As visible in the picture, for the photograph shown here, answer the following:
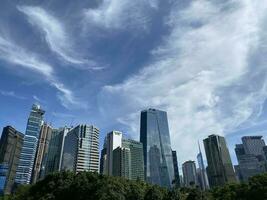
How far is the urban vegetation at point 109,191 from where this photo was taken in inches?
2442

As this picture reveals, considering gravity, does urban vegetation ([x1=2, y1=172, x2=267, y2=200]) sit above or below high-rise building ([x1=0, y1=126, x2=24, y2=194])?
below

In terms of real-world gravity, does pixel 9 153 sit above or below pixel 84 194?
above

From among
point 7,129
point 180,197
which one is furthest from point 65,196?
point 7,129

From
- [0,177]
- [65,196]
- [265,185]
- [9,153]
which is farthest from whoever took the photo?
[9,153]

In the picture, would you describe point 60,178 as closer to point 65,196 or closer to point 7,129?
point 65,196

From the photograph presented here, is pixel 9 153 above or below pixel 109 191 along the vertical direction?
above

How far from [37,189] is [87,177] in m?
13.1

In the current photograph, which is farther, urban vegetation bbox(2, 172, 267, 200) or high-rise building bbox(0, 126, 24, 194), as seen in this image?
high-rise building bbox(0, 126, 24, 194)

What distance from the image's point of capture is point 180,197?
2539 inches

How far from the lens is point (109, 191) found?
61.3 m

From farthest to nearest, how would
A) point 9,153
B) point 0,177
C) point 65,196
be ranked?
point 9,153 → point 0,177 → point 65,196

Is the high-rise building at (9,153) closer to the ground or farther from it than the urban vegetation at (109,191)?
farther from it

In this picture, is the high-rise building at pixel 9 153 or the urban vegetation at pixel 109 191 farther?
the high-rise building at pixel 9 153

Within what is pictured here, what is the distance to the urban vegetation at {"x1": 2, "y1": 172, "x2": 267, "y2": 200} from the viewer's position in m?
62.0
